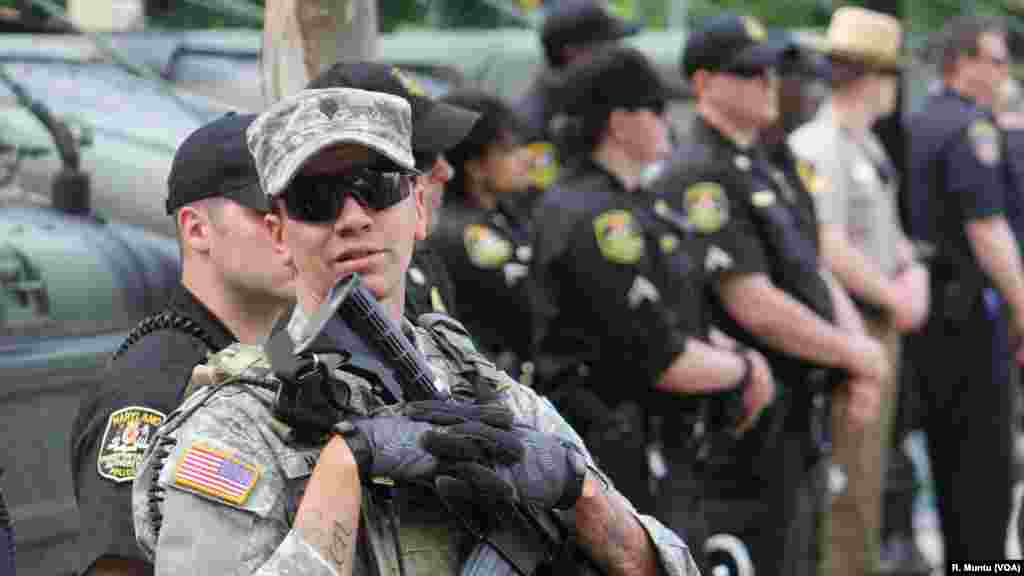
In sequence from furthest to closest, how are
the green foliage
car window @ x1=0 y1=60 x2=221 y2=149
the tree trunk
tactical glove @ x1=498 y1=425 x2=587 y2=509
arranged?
the green foliage, car window @ x1=0 y1=60 x2=221 y2=149, the tree trunk, tactical glove @ x1=498 y1=425 x2=587 y2=509

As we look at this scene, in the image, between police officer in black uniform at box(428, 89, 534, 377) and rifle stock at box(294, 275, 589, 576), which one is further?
police officer in black uniform at box(428, 89, 534, 377)

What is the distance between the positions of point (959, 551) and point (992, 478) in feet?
1.02

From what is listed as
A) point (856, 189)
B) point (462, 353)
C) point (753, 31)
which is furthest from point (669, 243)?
point (462, 353)

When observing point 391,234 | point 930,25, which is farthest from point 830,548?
point 930,25

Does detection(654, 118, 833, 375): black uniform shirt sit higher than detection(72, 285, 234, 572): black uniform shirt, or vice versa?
detection(72, 285, 234, 572): black uniform shirt

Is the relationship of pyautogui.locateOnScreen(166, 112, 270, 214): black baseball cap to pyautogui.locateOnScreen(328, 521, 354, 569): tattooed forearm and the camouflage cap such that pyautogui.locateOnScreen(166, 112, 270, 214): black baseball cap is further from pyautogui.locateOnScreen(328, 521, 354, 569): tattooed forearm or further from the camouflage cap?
pyautogui.locateOnScreen(328, 521, 354, 569): tattooed forearm

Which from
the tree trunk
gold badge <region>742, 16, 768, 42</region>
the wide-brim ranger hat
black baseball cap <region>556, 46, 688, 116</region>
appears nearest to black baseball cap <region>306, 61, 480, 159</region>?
the tree trunk

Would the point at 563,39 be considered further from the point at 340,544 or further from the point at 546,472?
the point at 340,544

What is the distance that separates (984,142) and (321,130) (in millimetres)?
5562

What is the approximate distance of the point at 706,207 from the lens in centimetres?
609

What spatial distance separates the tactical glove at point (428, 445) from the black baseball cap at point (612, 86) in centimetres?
341

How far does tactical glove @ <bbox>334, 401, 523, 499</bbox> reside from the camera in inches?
89.5

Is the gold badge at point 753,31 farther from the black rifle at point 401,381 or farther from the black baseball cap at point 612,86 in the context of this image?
the black rifle at point 401,381

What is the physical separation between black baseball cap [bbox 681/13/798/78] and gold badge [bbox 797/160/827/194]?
0.39 meters
